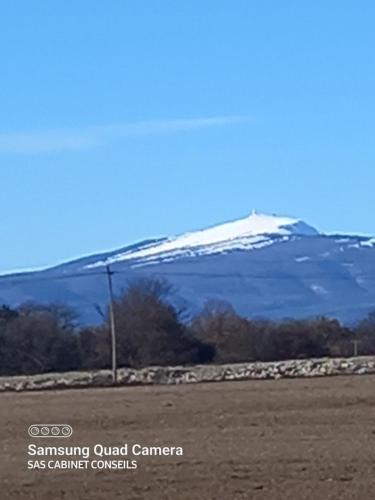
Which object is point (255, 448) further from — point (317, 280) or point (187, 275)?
point (317, 280)

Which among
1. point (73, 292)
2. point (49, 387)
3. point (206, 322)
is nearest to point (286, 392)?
point (49, 387)

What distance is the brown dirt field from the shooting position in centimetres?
1714

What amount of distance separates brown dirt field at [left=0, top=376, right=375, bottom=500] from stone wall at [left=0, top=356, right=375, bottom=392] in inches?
239

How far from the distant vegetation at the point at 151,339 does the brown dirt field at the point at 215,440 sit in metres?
22.2

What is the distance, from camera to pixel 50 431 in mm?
A: 24281

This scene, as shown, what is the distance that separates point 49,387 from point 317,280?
149031 millimetres

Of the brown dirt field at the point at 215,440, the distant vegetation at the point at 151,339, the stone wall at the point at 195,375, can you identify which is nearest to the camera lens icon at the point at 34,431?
the brown dirt field at the point at 215,440

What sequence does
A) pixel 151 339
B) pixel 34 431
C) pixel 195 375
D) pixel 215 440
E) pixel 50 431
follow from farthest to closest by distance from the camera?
pixel 151 339 → pixel 195 375 → pixel 50 431 → pixel 34 431 → pixel 215 440

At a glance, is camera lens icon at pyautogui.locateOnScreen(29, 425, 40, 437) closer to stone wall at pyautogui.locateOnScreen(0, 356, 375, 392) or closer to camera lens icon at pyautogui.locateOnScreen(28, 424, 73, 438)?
camera lens icon at pyautogui.locateOnScreen(28, 424, 73, 438)

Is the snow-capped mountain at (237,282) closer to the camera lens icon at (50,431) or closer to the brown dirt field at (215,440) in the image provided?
the brown dirt field at (215,440)

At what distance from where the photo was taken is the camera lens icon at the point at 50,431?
23.1 m

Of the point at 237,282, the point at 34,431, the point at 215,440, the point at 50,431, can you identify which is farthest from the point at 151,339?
the point at 237,282

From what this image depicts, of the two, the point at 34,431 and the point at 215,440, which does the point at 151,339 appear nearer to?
the point at 34,431

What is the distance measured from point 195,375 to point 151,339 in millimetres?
15558
